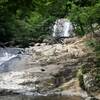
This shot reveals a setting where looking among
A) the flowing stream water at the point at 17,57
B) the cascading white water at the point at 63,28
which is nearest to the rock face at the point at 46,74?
the flowing stream water at the point at 17,57

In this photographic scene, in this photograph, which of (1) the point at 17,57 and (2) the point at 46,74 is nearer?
(2) the point at 46,74

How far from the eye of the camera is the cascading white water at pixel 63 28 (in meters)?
44.0

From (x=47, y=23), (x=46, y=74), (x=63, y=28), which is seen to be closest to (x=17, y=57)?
(x=46, y=74)

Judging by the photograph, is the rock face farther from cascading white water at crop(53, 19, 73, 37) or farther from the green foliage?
cascading white water at crop(53, 19, 73, 37)

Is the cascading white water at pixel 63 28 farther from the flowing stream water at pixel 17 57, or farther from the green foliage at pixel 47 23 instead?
the green foliage at pixel 47 23

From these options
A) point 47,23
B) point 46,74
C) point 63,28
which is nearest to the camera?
point 46,74

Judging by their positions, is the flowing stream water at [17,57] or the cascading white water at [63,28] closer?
the flowing stream water at [17,57]

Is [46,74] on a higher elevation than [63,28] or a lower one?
higher

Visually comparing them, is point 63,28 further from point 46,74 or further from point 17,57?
point 46,74

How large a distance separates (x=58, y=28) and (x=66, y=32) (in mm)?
1625

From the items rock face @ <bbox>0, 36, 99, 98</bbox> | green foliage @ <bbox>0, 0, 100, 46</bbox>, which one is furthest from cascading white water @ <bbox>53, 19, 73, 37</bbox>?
rock face @ <bbox>0, 36, 99, 98</bbox>

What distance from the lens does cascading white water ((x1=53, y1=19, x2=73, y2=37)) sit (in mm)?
44031

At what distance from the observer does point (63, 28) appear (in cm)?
4500

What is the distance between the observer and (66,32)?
44594mm
